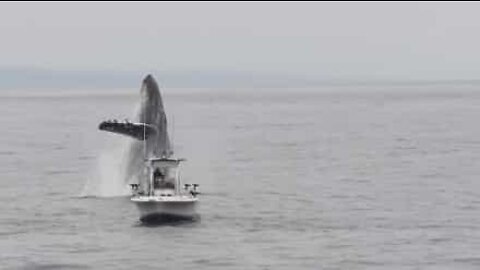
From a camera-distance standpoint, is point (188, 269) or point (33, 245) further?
point (33, 245)

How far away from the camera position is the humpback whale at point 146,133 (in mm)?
90188

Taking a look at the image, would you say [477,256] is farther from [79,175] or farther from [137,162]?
[79,175]

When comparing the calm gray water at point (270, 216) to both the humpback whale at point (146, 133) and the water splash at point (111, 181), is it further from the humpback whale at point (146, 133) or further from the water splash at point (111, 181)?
the humpback whale at point (146, 133)

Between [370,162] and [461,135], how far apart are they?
2190 inches

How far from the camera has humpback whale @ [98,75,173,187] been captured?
3551 inches

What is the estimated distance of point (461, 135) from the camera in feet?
600

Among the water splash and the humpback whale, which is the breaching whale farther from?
the water splash

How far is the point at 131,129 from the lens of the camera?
293ft

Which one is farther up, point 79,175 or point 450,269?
point 79,175

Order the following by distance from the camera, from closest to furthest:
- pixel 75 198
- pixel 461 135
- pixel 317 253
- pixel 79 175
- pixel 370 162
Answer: pixel 317 253
pixel 75 198
pixel 79 175
pixel 370 162
pixel 461 135

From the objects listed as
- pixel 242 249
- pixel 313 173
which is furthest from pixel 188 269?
pixel 313 173

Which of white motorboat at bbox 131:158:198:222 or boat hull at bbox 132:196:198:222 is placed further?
white motorboat at bbox 131:158:198:222

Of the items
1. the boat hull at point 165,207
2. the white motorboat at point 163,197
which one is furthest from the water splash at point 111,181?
the boat hull at point 165,207

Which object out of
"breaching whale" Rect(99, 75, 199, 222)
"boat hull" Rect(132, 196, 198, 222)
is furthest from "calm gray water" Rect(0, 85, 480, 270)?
"breaching whale" Rect(99, 75, 199, 222)
